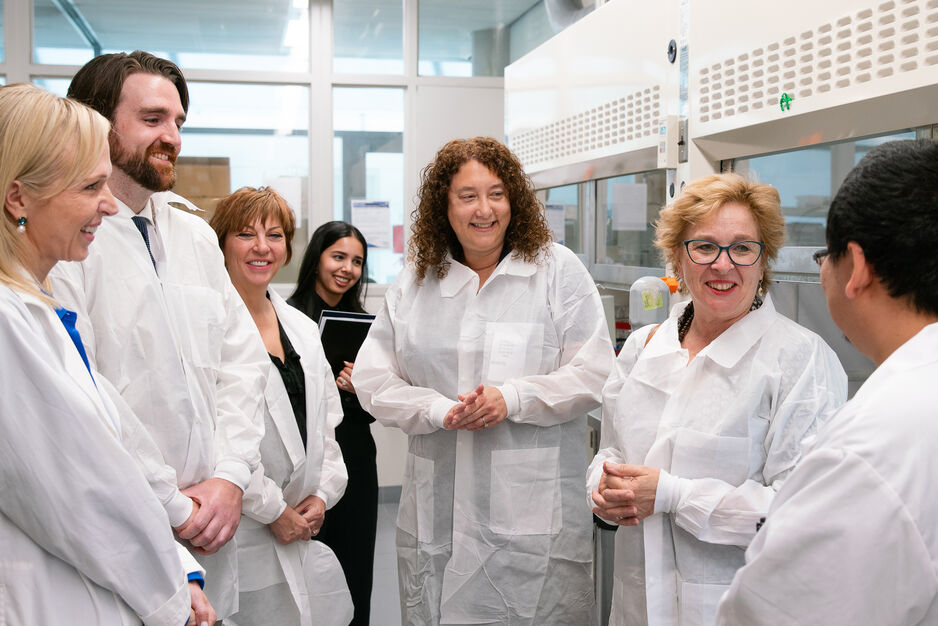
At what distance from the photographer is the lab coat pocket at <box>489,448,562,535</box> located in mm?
1945

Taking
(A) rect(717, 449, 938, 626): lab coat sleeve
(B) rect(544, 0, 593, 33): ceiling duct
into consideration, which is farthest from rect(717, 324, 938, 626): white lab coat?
(B) rect(544, 0, 593, 33): ceiling duct

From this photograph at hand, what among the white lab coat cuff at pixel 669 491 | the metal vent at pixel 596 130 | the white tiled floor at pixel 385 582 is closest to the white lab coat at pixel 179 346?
the white lab coat cuff at pixel 669 491

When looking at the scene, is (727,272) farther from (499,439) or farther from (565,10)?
(565,10)

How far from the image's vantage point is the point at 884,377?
33.3 inches

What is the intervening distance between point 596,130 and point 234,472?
1.46 m

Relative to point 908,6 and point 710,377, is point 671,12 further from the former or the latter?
point 710,377

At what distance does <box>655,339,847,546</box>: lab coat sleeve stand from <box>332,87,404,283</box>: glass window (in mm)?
3428

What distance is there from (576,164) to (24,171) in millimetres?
1767

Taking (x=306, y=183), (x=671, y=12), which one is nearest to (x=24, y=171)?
(x=671, y=12)

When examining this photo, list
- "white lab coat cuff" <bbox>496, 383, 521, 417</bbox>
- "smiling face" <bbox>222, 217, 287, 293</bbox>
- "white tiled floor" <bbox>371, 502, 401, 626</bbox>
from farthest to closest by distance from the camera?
1. "white tiled floor" <bbox>371, 502, 401, 626</bbox>
2. "smiling face" <bbox>222, 217, 287, 293</bbox>
3. "white lab coat cuff" <bbox>496, 383, 521, 417</bbox>

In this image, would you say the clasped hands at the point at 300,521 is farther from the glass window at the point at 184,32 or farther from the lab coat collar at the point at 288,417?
the glass window at the point at 184,32

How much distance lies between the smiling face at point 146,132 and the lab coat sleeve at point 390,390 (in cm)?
70

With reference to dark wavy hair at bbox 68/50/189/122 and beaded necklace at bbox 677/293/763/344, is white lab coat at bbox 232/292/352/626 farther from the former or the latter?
beaded necklace at bbox 677/293/763/344

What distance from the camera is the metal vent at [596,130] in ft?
6.97
